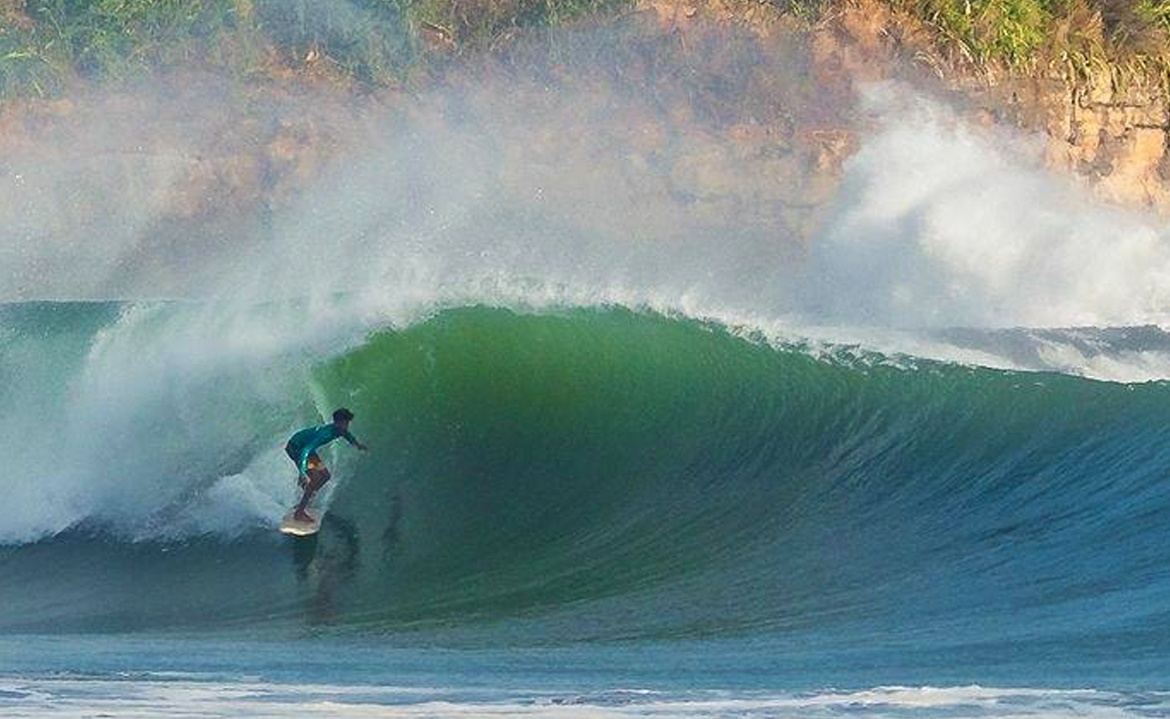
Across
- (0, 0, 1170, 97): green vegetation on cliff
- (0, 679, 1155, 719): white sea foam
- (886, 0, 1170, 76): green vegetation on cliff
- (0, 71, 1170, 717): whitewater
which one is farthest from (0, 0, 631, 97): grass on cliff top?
(0, 679, 1155, 719): white sea foam

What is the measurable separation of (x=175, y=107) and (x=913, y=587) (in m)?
15.0

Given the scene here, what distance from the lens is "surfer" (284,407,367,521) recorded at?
10.9 metres

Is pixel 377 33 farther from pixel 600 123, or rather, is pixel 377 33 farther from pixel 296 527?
pixel 296 527

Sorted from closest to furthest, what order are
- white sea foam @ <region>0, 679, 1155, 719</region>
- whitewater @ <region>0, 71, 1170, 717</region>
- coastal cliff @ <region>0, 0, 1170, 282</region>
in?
white sea foam @ <region>0, 679, 1155, 719</region>
whitewater @ <region>0, 71, 1170, 717</region>
coastal cliff @ <region>0, 0, 1170, 282</region>

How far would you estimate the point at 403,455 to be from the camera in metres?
12.4

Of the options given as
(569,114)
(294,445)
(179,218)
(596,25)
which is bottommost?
(294,445)

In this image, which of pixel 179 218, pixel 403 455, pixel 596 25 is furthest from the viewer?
pixel 596 25

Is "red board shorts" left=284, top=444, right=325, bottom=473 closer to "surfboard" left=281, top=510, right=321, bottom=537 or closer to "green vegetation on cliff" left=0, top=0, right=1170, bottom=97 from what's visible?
"surfboard" left=281, top=510, right=321, bottom=537

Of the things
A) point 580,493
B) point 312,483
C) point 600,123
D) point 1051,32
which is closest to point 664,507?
point 580,493

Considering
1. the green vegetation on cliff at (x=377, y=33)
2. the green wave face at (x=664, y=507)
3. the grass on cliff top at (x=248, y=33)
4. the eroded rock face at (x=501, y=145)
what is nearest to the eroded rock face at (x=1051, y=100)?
the green vegetation on cliff at (x=377, y=33)

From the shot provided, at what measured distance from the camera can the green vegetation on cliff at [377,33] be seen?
22672 mm

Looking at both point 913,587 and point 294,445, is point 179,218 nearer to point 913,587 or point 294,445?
point 294,445

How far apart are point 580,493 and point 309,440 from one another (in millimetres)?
2014

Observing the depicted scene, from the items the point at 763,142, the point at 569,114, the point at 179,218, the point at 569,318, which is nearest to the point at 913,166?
the point at 763,142
